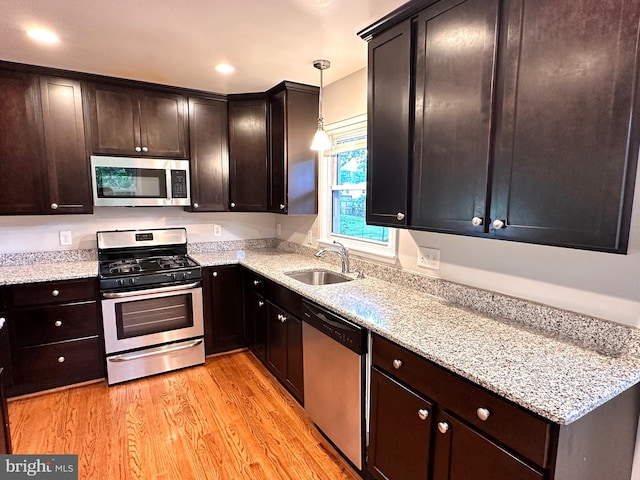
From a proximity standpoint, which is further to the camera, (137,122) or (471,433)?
(137,122)

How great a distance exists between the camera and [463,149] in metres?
1.46

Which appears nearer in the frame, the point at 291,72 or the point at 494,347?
the point at 494,347

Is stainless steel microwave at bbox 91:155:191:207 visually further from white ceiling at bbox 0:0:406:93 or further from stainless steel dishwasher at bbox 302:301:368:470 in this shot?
stainless steel dishwasher at bbox 302:301:368:470

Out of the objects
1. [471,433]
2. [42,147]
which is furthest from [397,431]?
[42,147]

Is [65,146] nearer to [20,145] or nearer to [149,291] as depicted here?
[20,145]

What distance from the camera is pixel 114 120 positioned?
2797 millimetres

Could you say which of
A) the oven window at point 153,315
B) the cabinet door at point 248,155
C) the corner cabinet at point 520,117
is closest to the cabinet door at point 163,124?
the cabinet door at point 248,155

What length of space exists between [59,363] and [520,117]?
3195 millimetres

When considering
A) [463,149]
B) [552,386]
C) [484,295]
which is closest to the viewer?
[552,386]

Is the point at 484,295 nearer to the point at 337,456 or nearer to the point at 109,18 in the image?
the point at 337,456

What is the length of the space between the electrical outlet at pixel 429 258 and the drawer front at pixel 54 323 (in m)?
2.34

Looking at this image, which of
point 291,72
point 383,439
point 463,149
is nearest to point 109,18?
point 291,72

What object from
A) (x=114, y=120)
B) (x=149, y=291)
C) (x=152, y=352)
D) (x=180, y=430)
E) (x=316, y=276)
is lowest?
(x=180, y=430)

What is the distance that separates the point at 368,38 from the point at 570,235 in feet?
4.72
